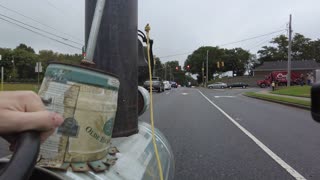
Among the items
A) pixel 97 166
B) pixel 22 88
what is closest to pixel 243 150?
pixel 97 166

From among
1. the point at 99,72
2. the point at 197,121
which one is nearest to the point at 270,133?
the point at 197,121

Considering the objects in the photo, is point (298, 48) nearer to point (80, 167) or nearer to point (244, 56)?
point (244, 56)

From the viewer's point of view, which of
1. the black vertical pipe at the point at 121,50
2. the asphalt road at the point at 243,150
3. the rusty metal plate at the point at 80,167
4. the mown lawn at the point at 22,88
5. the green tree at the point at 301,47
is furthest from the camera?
the green tree at the point at 301,47

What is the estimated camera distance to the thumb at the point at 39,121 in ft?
5.19

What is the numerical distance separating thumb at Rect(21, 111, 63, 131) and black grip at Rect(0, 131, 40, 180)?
3 cm

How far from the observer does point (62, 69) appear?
2297 mm

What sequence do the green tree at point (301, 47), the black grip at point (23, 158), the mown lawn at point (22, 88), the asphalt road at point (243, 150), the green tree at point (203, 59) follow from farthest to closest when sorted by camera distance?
the green tree at point (203, 59), the green tree at point (301, 47), the asphalt road at point (243, 150), the mown lawn at point (22, 88), the black grip at point (23, 158)

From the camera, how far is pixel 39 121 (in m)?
1.61

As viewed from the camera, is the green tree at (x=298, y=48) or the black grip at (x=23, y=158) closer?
the black grip at (x=23, y=158)

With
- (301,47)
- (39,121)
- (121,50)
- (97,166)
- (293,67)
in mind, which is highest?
(301,47)

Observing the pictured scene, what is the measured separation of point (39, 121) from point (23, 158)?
127 mm

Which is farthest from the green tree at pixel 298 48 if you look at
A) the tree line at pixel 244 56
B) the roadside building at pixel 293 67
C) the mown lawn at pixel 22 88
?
the mown lawn at pixel 22 88

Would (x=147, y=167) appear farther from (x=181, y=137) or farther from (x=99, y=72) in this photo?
(x=181, y=137)

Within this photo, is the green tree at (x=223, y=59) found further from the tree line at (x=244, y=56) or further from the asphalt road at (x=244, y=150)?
the asphalt road at (x=244, y=150)
